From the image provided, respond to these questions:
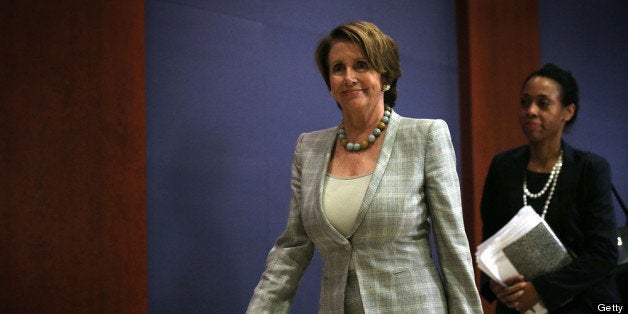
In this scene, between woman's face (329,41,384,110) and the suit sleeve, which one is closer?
woman's face (329,41,384,110)

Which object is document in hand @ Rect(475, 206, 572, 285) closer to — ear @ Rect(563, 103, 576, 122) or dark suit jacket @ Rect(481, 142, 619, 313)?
dark suit jacket @ Rect(481, 142, 619, 313)

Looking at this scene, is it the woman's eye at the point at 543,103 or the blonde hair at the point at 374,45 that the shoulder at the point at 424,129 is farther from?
the woman's eye at the point at 543,103

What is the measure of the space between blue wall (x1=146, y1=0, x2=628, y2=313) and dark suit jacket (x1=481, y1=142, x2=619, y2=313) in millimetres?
979

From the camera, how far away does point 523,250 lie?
2.47 m

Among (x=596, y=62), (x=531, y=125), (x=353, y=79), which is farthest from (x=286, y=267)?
(x=596, y=62)

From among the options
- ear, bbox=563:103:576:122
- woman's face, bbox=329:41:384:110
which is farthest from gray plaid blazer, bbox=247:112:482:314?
ear, bbox=563:103:576:122

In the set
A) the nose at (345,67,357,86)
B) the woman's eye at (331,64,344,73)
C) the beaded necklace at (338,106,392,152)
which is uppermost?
the woman's eye at (331,64,344,73)

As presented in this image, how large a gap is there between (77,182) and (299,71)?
1.19 metres

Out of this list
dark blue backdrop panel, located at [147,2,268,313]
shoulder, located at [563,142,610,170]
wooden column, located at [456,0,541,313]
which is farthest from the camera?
wooden column, located at [456,0,541,313]

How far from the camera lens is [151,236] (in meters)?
2.66

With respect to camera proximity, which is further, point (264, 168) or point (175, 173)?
point (264, 168)

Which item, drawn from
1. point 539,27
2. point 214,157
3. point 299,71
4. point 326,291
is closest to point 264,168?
point 214,157

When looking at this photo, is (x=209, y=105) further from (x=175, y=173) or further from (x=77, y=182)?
(x=77, y=182)

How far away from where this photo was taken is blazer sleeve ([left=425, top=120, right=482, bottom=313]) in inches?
76.3
